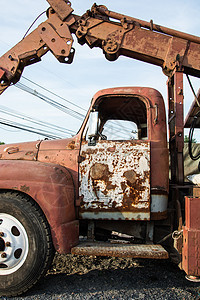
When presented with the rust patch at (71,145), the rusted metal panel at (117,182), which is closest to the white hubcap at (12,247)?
the rusted metal panel at (117,182)

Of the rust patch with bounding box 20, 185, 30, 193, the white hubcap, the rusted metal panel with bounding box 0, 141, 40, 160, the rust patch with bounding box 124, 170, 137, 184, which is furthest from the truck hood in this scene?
the white hubcap

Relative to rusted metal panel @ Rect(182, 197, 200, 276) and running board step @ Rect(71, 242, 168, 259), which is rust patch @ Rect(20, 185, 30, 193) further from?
rusted metal panel @ Rect(182, 197, 200, 276)

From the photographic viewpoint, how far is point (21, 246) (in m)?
3.06

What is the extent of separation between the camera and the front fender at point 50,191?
3.16m

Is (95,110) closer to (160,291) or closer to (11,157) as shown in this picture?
(11,157)

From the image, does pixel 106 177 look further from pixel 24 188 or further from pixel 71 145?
pixel 24 188

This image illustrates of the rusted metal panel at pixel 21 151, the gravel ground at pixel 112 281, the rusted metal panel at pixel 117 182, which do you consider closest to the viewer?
the gravel ground at pixel 112 281

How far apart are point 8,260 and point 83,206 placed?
101 centimetres

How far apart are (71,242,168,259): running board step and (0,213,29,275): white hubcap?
0.55 m

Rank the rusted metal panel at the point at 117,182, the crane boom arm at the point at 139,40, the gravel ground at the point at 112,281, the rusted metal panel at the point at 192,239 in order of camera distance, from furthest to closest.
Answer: the crane boom arm at the point at 139,40 < the rusted metal panel at the point at 117,182 < the gravel ground at the point at 112,281 < the rusted metal panel at the point at 192,239

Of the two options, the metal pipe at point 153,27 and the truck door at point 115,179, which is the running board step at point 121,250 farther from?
the metal pipe at point 153,27

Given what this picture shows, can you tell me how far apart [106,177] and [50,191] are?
27.6 inches

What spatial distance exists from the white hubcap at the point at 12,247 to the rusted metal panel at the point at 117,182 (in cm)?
76

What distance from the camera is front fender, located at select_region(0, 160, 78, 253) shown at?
10.4ft
